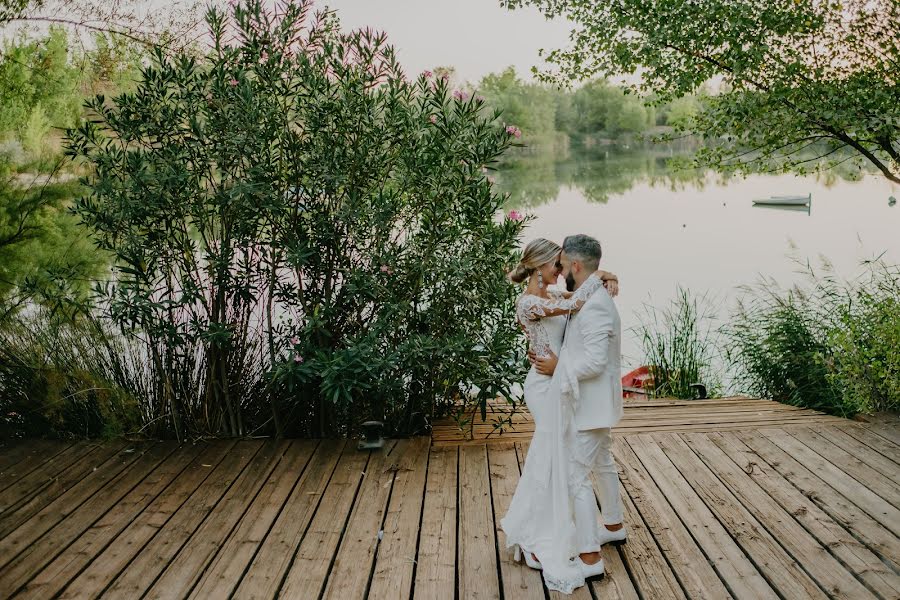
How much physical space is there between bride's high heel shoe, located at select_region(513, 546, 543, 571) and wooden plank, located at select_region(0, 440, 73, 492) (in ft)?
9.08

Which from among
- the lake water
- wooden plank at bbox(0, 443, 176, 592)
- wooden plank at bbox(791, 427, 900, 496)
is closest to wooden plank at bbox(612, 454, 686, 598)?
wooden plank at bbox(791, 427, 900, 496)

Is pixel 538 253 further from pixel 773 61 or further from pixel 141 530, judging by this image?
pixel 773 61

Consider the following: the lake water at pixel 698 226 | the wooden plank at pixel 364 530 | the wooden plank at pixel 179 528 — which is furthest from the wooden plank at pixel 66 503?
the lake water at pixel 698 226

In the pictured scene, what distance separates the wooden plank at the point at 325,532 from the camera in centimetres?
292

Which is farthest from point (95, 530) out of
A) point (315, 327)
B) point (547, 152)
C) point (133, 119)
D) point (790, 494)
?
point (547, 152)

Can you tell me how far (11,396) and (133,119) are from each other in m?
1.95

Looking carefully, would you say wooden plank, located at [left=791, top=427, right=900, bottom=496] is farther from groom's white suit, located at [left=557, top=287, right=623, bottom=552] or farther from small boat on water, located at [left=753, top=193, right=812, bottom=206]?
small boat on water, located at [left=753, top=193, right=812, bottom=206]

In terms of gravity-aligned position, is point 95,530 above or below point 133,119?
below

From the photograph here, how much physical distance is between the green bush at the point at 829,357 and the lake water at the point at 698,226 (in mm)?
1751

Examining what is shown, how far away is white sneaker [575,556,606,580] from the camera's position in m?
2.89

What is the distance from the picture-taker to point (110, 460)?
4.30m

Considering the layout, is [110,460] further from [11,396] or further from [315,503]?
[315,503]

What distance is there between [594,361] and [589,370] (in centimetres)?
4

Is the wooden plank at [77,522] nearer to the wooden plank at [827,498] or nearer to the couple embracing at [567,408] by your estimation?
the couple embracing at [567,408]
